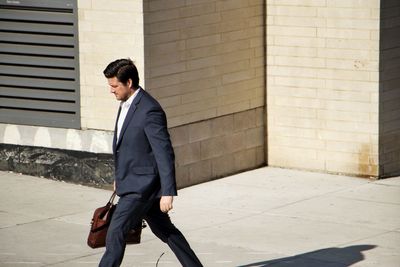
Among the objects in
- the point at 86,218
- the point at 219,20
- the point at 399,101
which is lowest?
the point at 86,218

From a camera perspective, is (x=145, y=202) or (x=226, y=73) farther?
(x=226, y=73)

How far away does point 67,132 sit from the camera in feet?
40.0

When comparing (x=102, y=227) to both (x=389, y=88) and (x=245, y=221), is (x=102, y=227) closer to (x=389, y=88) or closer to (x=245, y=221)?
(x=245, y=221)

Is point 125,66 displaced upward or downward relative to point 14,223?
upward

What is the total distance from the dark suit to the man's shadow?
5.45 ft

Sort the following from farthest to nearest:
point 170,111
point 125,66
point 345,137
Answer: point 345,137, point 170,111, point 125,66

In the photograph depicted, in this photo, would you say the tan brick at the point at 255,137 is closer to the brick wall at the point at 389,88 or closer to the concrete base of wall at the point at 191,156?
the concrete base of wall at the point at 191,156

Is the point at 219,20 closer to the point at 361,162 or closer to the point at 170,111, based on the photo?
the point at 170,111

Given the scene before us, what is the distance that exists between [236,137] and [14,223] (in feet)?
10.5

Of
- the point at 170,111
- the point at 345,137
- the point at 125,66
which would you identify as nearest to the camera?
the point at 125,66

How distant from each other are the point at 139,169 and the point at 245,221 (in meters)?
2.99

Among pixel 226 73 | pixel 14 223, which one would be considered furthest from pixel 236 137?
pixel 14 223

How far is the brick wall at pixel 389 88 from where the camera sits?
1227cm

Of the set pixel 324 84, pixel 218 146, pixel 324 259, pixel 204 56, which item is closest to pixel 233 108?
pixel 218 146
